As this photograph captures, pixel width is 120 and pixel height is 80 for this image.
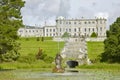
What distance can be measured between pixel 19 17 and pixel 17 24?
4.50 feet

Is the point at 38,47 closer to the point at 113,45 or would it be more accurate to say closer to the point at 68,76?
the point at 113,45

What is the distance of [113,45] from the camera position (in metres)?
72.9

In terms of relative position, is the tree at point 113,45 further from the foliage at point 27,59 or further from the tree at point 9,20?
the tree at point 9,20

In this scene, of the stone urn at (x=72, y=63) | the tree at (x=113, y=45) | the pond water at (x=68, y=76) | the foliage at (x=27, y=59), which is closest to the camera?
the pond water at (x=68, y=76)

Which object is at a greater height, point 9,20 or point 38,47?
point 9,20

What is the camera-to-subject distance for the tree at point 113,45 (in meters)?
71.3

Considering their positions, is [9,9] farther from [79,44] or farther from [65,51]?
[79,44]

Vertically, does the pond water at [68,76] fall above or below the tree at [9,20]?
below

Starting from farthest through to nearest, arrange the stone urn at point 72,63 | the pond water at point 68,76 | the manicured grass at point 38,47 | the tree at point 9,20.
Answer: the manicured grass at point 38,47
the stone urn at point 72,63
the tree at point 9,20
the pond water at point 68,76

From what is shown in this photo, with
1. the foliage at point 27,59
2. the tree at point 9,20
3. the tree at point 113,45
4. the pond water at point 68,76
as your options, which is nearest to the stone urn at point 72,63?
the tree at point 113,45

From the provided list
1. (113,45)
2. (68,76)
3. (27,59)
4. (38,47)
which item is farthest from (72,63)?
(68,76)

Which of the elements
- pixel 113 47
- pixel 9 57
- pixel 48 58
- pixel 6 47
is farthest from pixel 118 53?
pixel 6 47

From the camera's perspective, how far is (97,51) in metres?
92.9

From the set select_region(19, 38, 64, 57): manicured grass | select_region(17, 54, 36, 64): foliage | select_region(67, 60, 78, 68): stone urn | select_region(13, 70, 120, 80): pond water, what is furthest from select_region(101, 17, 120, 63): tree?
select_region(13, 70, 120, 80): pond water
